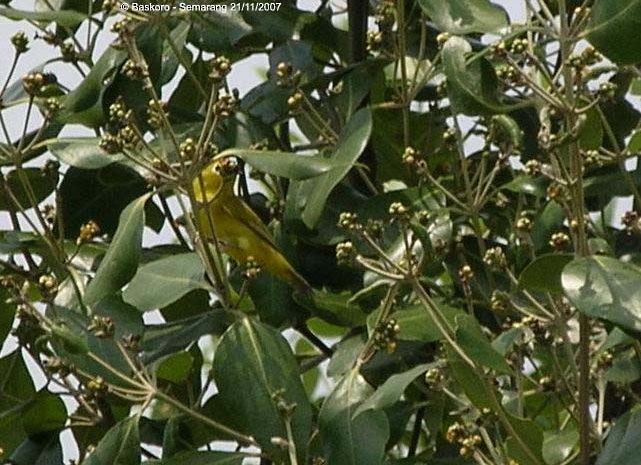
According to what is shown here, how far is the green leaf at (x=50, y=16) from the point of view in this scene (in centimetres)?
198

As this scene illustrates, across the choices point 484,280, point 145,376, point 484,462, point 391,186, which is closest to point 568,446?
point 484,462

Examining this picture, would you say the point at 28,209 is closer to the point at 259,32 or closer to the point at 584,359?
the point at 259,32

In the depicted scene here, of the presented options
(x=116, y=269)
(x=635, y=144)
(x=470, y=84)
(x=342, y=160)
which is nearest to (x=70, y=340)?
(x=116, y=269)

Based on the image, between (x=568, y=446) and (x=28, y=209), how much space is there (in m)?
0.81

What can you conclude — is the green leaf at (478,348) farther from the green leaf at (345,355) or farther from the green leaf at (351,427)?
the green leaf at (345,355)

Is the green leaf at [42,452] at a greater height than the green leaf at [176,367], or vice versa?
the green leaf at [176,367]

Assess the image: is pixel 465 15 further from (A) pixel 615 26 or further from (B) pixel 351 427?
(B) pixel 351 427

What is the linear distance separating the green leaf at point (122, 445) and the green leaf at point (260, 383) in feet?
0.35

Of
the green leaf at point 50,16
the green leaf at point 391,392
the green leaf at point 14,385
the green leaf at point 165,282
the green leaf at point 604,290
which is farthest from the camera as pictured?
the green leaf at point 14,385

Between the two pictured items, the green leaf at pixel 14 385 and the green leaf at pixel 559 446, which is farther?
the green leaf at pixel 14 385

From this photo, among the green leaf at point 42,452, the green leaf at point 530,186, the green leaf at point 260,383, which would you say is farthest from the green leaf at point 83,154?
the green leaf at point 530,186

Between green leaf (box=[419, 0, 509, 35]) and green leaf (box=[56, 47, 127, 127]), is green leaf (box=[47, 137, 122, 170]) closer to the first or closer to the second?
green leaf (box=[56, 47, 127, 127])

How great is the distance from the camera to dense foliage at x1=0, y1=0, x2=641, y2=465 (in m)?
1.67

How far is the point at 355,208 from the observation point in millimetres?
2084
